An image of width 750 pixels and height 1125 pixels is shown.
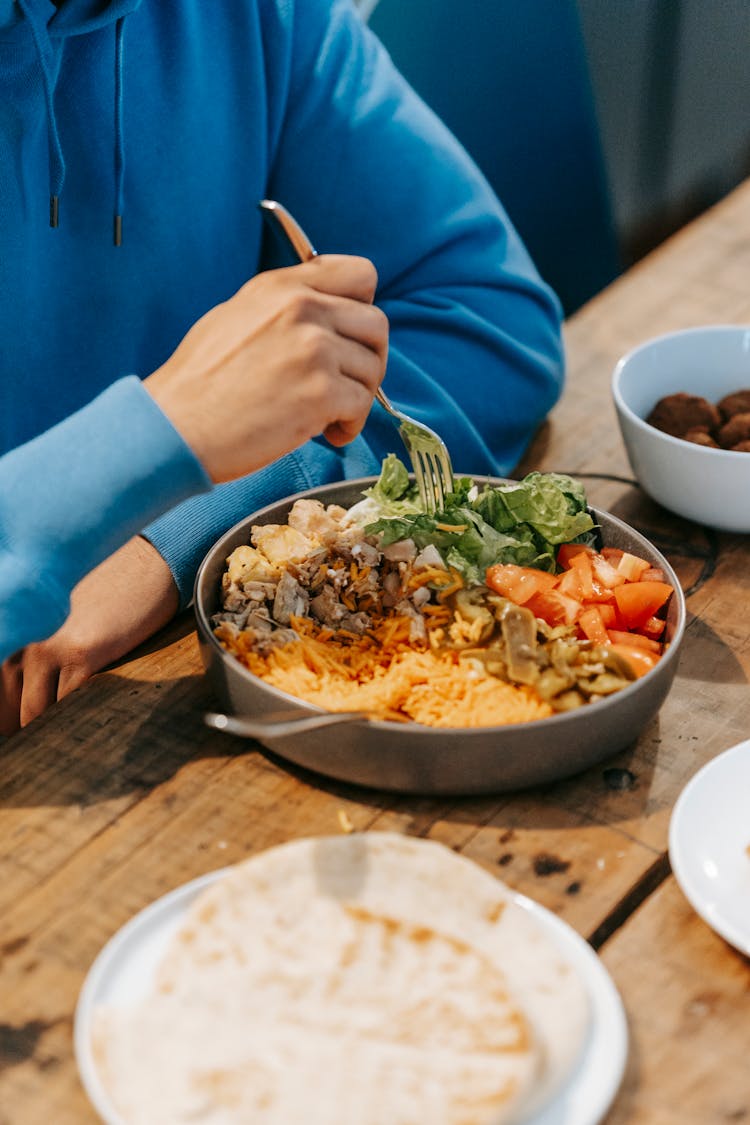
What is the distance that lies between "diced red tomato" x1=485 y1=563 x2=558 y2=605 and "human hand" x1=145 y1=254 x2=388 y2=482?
21cm

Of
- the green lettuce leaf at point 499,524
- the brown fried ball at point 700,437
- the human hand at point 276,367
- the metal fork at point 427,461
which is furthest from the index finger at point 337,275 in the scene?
the brown fried ball at point 700,437

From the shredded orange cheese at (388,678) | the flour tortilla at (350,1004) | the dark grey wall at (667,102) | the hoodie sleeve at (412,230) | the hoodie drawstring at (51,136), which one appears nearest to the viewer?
the flour tortilla at (350,1004)

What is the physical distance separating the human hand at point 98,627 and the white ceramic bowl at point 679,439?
1.96ft

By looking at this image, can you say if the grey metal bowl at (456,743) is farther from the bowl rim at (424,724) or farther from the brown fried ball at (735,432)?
the brown fried ball at (735,432)

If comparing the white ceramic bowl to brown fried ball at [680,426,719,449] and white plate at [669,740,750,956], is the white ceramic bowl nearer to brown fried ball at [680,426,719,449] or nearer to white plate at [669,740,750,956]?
brown fried ball at [680,426,719,449]

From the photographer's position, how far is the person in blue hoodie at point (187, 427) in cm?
108

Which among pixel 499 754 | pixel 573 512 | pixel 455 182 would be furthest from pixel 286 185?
pixel 499 754

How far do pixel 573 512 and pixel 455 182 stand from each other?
0.68 m

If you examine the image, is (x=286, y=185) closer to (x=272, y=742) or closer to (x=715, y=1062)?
(x=272, y=742)

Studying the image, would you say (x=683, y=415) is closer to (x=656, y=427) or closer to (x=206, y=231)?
(x=656, y=427)

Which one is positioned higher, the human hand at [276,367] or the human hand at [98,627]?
the human hand at [276,367]

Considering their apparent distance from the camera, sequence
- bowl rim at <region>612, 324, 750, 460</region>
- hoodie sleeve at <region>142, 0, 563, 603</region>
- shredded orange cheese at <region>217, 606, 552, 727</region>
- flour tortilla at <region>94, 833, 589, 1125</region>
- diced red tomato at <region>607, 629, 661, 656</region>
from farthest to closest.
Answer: hoodie sleeve at <region>142, 0, 563, 603</region>
bowl rim at <region>612, 324, 750, 460</region>
diced red tomato at <region>607, 629, 661, 656</region>
shredded orange cheese at <region>217, 606, 552, 727</region>
flour tortilla at <region>94, 833, 589, 1125</region>

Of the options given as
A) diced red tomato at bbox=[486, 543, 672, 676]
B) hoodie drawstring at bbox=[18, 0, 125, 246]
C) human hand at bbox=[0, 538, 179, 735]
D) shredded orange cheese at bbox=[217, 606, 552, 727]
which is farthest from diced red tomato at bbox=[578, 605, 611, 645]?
hoodie drawstring at bbox=[18, 0, 125, 246]

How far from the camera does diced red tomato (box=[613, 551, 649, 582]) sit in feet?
4.00
